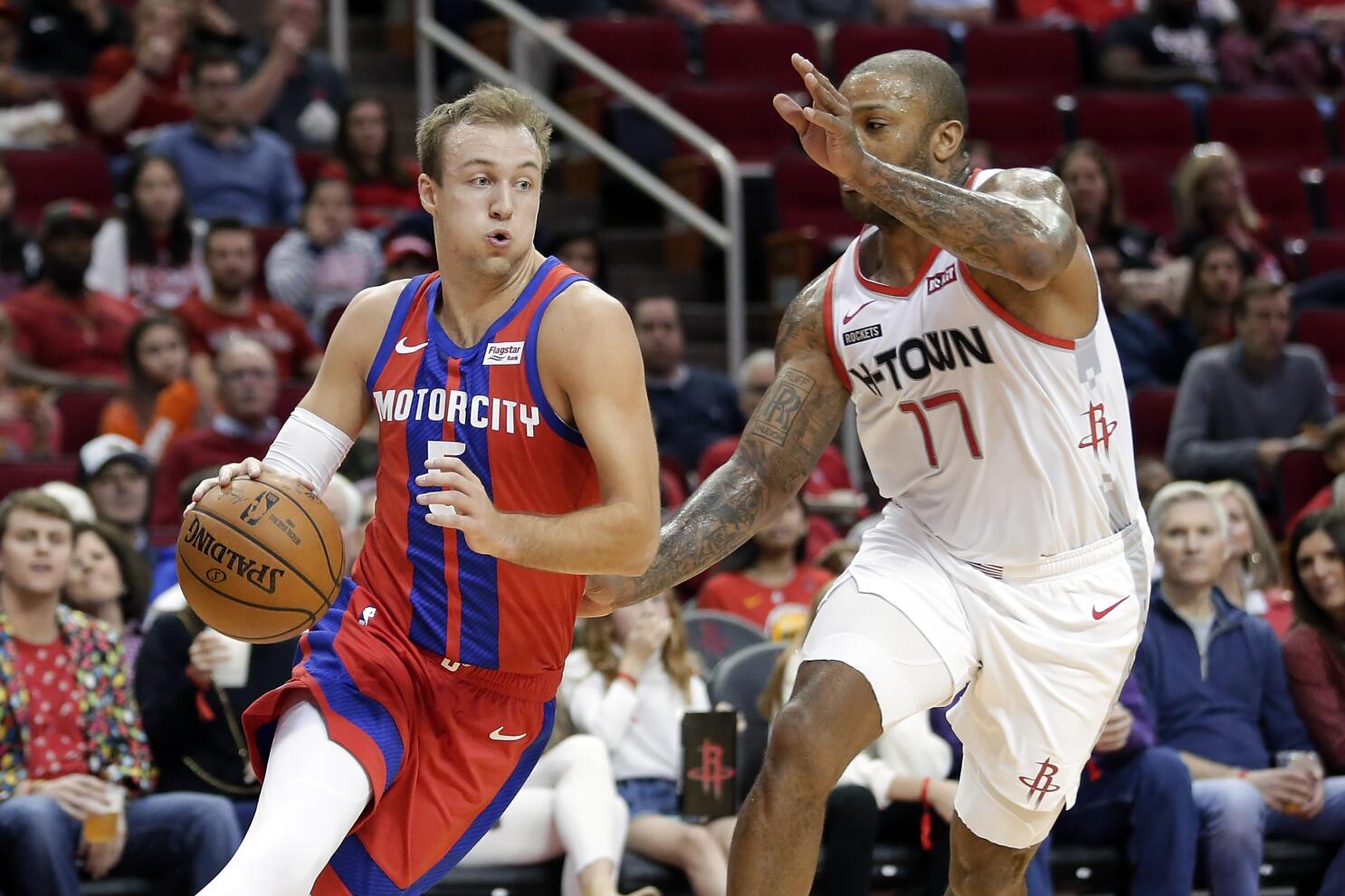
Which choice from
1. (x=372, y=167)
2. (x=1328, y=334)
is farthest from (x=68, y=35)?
(x=1328, y=334)

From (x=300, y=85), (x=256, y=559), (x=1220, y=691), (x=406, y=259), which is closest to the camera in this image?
(x=256, y=559)

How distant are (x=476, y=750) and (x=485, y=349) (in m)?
0.84

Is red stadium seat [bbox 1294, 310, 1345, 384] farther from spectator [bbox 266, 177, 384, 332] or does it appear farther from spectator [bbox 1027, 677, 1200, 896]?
spectator [bbox 266, 177, 384, 332]

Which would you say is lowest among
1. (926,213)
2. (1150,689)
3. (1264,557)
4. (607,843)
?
(607,843)

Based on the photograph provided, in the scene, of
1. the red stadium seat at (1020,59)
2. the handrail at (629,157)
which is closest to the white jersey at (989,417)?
the handrail at (629,157)

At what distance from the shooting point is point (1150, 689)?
22.8 ft

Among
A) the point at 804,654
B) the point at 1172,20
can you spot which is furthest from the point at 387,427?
the point at 1172,20

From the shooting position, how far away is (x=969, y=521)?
451 centimetres

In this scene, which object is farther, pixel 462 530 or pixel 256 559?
pixel 256 559

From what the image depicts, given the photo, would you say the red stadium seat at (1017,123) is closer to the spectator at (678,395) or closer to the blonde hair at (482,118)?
the spectator at (678,395)

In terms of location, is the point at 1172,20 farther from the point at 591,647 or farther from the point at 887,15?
the point at 591,647

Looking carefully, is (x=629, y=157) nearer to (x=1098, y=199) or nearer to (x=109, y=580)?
(x=1098, y=199)

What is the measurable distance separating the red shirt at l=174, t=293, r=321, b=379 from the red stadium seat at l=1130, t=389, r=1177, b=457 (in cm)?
415

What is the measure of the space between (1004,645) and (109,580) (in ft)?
12.0
